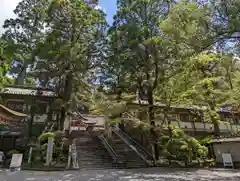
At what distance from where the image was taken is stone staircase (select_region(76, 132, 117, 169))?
12.1 m

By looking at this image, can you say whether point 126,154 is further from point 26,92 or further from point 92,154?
point 26,92

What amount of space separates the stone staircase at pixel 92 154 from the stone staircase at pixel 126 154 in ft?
2.72

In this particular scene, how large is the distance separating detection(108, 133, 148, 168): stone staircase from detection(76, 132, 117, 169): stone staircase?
83cm

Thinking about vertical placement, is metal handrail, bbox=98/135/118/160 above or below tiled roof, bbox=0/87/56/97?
below

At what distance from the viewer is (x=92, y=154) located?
1335 cm

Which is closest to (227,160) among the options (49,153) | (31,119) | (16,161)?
(49,153)

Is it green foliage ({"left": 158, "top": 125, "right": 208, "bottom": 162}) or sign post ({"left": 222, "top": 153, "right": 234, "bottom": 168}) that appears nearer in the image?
green foliage ({"left": 158, "top": 125, "right": 208, "bottom": 162})

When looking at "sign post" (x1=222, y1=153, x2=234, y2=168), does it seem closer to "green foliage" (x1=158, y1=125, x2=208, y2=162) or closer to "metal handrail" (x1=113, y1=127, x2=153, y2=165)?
"green foliage" (x1=158, y1=125, x2=208, y2=162)

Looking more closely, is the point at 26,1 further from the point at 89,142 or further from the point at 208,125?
the point at 208,125

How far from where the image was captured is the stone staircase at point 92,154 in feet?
39.8

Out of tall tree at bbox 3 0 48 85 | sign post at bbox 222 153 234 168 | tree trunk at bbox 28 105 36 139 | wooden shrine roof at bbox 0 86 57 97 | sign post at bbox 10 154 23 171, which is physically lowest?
sign post at bbox 222 153 234 168

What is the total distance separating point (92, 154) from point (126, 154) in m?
2.37

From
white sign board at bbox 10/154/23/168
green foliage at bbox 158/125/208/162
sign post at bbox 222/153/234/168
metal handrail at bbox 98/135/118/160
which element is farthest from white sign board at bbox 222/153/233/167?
white sign board at bbox 10/154/23/168

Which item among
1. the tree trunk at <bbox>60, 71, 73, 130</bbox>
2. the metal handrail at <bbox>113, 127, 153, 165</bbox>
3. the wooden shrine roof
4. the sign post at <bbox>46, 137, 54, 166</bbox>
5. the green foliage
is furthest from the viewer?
the wooden shrine roof
